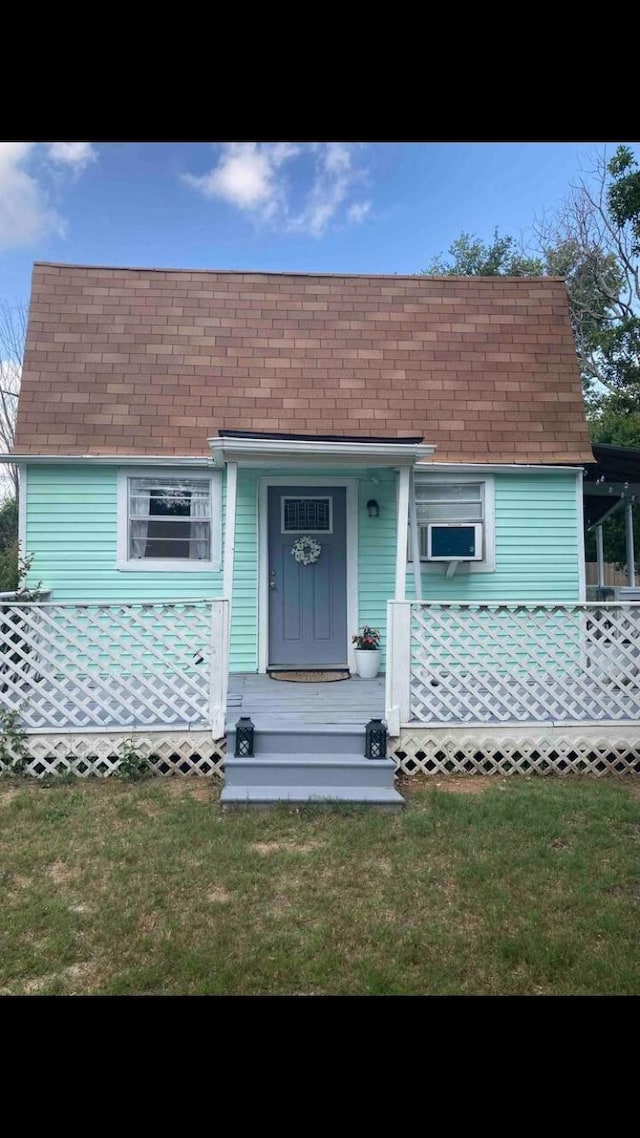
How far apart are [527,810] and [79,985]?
9.55 ft

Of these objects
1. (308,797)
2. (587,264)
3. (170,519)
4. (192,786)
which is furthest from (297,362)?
(587,264)

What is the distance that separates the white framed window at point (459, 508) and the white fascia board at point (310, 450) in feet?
4.48

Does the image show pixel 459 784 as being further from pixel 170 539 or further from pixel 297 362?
pixel 297 362

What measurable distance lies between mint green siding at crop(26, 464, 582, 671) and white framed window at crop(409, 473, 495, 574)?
9cm

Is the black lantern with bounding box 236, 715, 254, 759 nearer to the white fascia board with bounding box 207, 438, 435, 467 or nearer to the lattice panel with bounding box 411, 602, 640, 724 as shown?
the lattice panel with bounding box 411, 602, 640, 724

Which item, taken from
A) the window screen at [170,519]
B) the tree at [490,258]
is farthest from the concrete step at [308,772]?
the tree at [490,258]

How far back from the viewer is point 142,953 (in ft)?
9.45

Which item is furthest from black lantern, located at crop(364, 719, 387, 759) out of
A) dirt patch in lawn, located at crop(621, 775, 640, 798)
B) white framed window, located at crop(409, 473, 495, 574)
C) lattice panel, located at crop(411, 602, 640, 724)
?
white framed window, located at crop(409, 473, 495, 574)

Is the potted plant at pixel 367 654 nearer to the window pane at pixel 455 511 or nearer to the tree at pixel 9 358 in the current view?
the window pane at pixel 455 511

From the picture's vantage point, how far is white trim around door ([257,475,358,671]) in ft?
23.1

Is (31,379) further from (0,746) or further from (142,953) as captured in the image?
(142,953)

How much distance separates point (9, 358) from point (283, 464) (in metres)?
14.6

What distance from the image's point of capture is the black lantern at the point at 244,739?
4.74 metres
